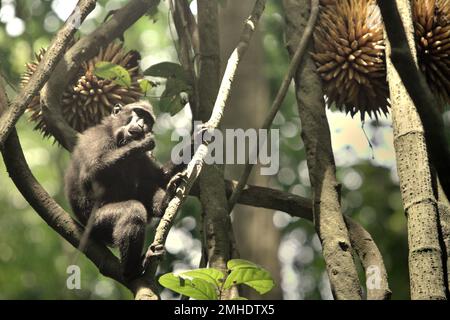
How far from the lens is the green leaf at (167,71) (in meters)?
2.43

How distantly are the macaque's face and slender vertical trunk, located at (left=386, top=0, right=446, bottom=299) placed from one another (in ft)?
3.34

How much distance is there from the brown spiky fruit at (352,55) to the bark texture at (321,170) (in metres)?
0.06

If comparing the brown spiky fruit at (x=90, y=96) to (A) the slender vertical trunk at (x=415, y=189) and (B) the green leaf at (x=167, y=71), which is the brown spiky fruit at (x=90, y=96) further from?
(A) the slender vertical trunk at (x=415, y=189)

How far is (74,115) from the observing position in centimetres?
241

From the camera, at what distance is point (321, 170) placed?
81.5 inches

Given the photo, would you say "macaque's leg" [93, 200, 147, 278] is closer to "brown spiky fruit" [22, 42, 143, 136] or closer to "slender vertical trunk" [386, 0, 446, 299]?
"brown spiky fruit" [22, 42, 143, 136]

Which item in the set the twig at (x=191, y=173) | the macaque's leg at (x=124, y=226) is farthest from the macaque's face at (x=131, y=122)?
the twig at (x=191, y=173)

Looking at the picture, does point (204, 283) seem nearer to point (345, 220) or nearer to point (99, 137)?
point (345, 220)

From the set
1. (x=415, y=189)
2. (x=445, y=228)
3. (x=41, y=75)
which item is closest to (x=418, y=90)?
(x=415, y=189)

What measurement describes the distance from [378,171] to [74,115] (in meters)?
1.40

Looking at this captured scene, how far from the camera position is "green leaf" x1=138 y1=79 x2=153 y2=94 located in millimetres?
2490

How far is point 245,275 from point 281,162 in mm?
1457

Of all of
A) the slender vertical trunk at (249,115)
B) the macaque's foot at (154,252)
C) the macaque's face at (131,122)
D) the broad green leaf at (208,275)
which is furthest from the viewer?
the slender vertical trunk at (249,115)

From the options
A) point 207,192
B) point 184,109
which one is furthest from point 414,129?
point 184,109
